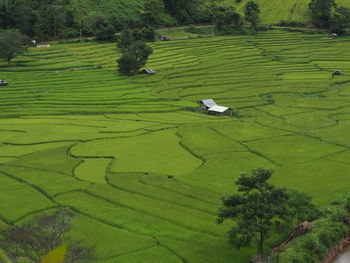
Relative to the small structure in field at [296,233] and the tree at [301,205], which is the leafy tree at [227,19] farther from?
the small structure in field at [296,233]

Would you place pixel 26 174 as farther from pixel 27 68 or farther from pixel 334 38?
pixel 334 38

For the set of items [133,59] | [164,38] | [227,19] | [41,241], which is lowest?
[41,241]

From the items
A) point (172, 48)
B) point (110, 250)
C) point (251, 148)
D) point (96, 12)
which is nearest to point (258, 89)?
point (251, 148)

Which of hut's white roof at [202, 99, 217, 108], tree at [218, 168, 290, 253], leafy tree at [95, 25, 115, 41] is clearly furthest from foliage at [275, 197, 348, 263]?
leafy tree at [95, 25, 115, 41]

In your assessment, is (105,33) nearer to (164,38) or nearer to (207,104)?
(164,38)

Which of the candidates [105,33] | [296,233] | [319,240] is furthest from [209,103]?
[105,33]

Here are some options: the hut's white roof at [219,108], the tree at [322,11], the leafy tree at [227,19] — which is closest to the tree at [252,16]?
the leafy tree at [227,19]

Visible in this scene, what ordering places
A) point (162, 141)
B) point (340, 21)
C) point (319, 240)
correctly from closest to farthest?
point (319, 240)
point (162, 141)
point (340, 21)

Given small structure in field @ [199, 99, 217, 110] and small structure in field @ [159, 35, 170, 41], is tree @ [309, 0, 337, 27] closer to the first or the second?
small structure in field @ [159, 35, 170, 41]
